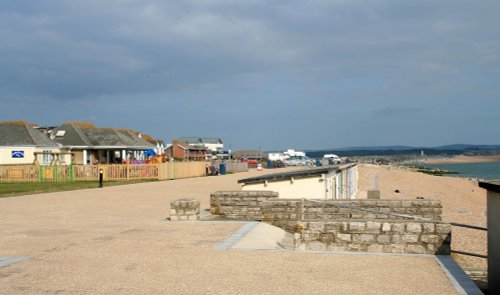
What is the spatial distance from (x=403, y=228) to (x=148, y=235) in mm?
5647

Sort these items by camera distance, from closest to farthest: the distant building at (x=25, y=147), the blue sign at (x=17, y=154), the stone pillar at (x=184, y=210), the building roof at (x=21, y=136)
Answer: the stone pillar at (x=184, y=210), the distant building at (x=25, y=147), the blue sign at (x=17, y=154), the building roof at (x=21, y=136)

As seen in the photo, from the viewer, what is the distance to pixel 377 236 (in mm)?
10742

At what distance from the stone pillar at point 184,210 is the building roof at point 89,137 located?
129 ft

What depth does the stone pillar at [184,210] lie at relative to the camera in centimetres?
1565

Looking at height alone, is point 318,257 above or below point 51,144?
below

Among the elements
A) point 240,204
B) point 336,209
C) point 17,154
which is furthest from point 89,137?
point 336,209

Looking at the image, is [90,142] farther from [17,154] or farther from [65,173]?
[65,173]

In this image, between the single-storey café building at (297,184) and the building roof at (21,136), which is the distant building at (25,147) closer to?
the building roof at (21,136)

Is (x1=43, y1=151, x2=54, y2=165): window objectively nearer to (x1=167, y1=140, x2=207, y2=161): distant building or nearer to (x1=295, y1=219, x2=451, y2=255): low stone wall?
(x1=295, y1=219, x2=451, y2=255): low stone wall

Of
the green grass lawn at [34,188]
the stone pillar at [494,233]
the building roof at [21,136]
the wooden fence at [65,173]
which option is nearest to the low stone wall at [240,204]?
the stone pillar at [494,233]

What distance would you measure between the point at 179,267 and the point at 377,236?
3.87 m

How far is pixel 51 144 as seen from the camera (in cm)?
5247

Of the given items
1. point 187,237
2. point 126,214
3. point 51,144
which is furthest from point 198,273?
point 51,144

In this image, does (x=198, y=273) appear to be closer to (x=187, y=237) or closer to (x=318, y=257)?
(x=318, y=257)
